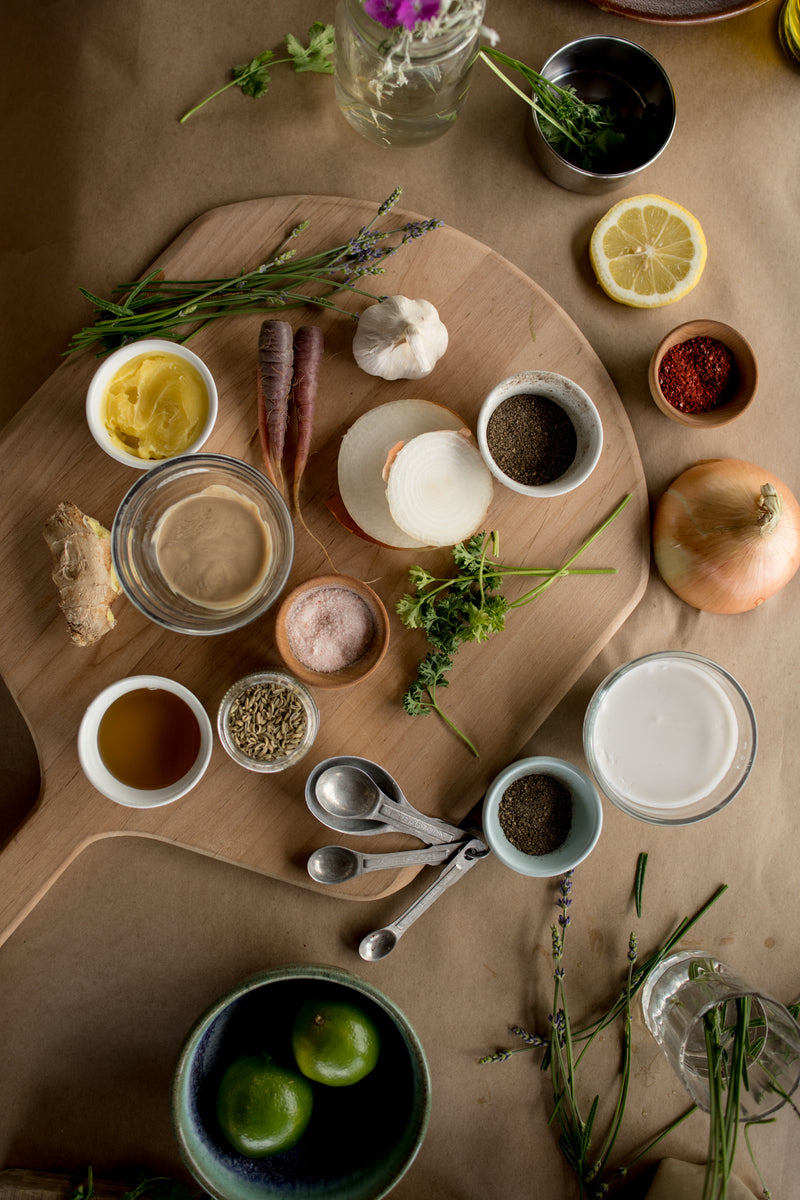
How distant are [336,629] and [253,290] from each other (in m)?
0.66

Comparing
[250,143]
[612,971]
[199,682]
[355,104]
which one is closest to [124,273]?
[250,143]

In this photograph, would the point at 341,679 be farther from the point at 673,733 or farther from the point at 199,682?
the point at 673,733

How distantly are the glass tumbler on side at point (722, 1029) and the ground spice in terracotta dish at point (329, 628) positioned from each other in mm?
898

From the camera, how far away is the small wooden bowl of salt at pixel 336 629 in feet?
4.91

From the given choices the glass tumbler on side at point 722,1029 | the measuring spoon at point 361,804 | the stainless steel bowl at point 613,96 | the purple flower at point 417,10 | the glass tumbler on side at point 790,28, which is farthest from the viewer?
the glass tumbler on side at point 790,28

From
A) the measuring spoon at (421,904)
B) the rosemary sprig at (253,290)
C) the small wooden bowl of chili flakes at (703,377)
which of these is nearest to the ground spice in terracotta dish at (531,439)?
the small wooden bowl of chili flakes at (703,377)

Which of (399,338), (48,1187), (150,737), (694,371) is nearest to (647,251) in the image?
(694,371)

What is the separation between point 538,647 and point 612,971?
71cm

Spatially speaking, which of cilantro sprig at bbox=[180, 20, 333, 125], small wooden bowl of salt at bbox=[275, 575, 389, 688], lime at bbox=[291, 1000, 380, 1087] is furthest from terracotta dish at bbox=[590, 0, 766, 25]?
lime at bbox=[291, 1000, 380, 1087]

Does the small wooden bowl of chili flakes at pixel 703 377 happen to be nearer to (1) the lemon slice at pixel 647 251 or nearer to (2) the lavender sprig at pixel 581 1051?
(1) the lemon slice at pixel 647 251

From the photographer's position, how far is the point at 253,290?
1.54 m

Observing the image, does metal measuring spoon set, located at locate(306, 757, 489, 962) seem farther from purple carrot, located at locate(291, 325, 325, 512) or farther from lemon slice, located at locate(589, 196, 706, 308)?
lemon slice, located at locate(589, 196, 706, 308)

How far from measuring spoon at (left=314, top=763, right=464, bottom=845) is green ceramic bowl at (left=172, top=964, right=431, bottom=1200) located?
274mm

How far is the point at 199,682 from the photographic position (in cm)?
153
